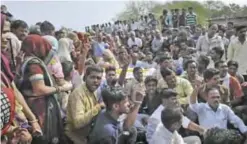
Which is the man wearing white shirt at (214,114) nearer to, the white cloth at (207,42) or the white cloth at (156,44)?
the white cloth at (207,42)

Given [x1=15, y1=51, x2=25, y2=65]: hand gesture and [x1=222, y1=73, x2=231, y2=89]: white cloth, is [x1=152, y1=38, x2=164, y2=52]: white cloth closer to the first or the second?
[x1=222, y1=73, x2=231, y2=89]: white cloth

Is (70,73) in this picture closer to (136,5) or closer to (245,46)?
(245,46)

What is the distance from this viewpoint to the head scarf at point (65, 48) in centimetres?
641

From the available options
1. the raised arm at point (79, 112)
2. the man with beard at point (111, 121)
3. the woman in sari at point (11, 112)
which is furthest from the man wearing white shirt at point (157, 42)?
the woman in sari at point (11, 112)

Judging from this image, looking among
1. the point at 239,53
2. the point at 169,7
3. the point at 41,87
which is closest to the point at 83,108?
the point at 41,87

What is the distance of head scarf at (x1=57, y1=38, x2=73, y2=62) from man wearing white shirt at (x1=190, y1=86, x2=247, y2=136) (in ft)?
7.09

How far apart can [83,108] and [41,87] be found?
0.58 metres

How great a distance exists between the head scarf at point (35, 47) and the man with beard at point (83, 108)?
1.69ft

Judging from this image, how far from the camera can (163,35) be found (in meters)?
14.1

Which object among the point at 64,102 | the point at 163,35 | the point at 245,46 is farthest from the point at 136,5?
the point at 64,102

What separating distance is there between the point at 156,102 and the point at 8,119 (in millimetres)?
2966

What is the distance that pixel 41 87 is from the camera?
3592 millimetres

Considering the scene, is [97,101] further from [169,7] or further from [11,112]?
[169,7]

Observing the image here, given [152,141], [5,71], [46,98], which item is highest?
[5,71]
